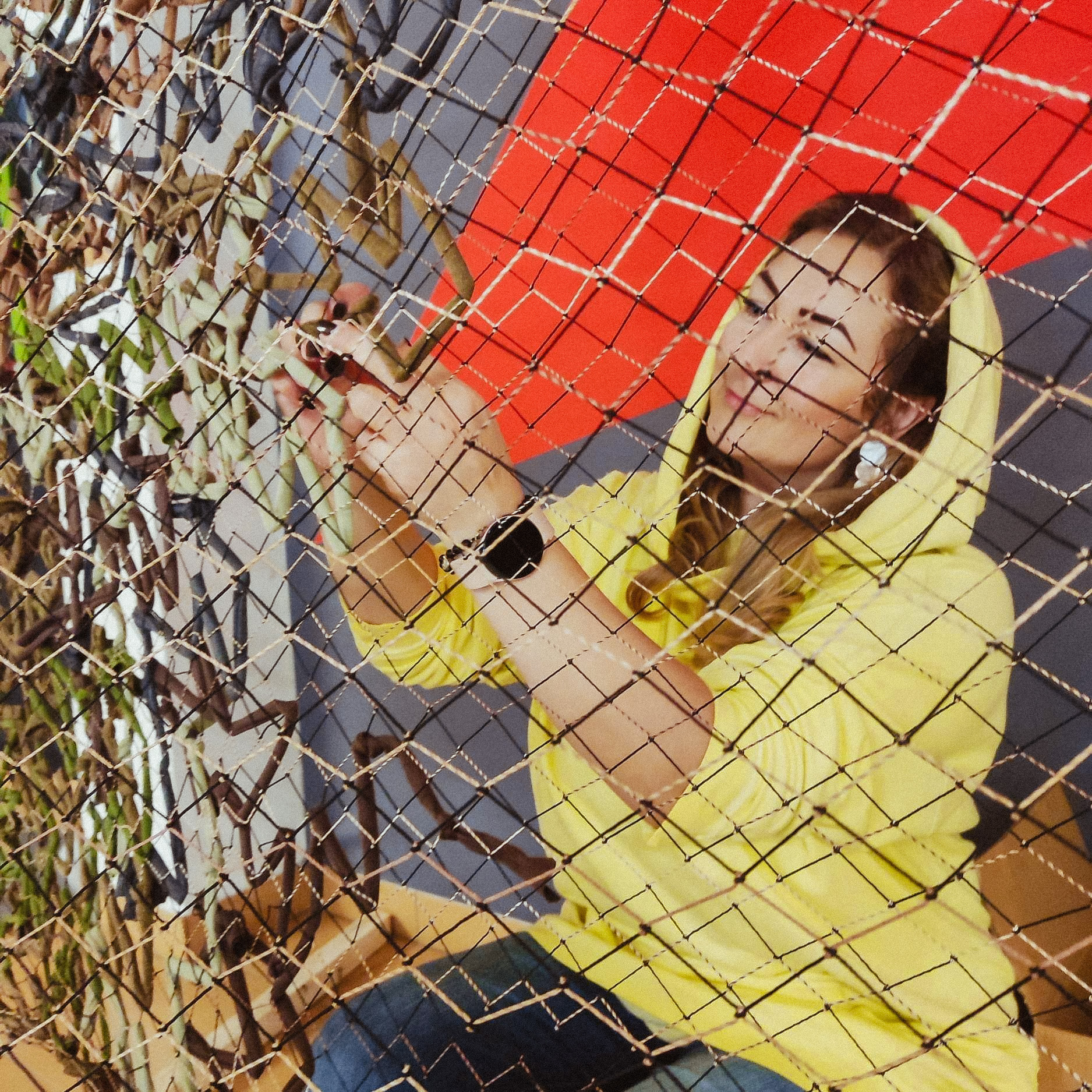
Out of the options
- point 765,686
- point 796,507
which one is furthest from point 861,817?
point 796,507

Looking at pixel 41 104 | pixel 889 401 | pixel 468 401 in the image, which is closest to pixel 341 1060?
pixel 468 401

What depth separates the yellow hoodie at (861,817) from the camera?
1.74ft

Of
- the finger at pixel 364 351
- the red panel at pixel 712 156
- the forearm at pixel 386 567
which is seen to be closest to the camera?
the finger at pixel 364 351

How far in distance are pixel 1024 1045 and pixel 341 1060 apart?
0.50 meters

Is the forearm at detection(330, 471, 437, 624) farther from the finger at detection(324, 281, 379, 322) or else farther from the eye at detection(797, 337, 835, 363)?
the eye at detection(797, 337, 835, 363)

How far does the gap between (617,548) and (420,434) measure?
1.14 feet

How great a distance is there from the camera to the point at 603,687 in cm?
50

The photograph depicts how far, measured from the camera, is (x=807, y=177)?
2.35 feet

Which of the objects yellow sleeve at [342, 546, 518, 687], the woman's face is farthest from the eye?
yellow sleeve at [342, 546, 518, 687]

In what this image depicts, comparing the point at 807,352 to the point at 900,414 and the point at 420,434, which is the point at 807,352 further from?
the point at 420,434

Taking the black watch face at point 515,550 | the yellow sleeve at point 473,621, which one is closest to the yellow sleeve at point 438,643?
the yellow sleeve at point 473,621

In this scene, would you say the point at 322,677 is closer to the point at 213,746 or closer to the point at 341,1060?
the point at 213,746

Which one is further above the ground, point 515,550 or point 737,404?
point 737,404

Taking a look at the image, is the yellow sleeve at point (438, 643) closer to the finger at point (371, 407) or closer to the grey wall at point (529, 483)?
the grey wall at point (529, 483)
